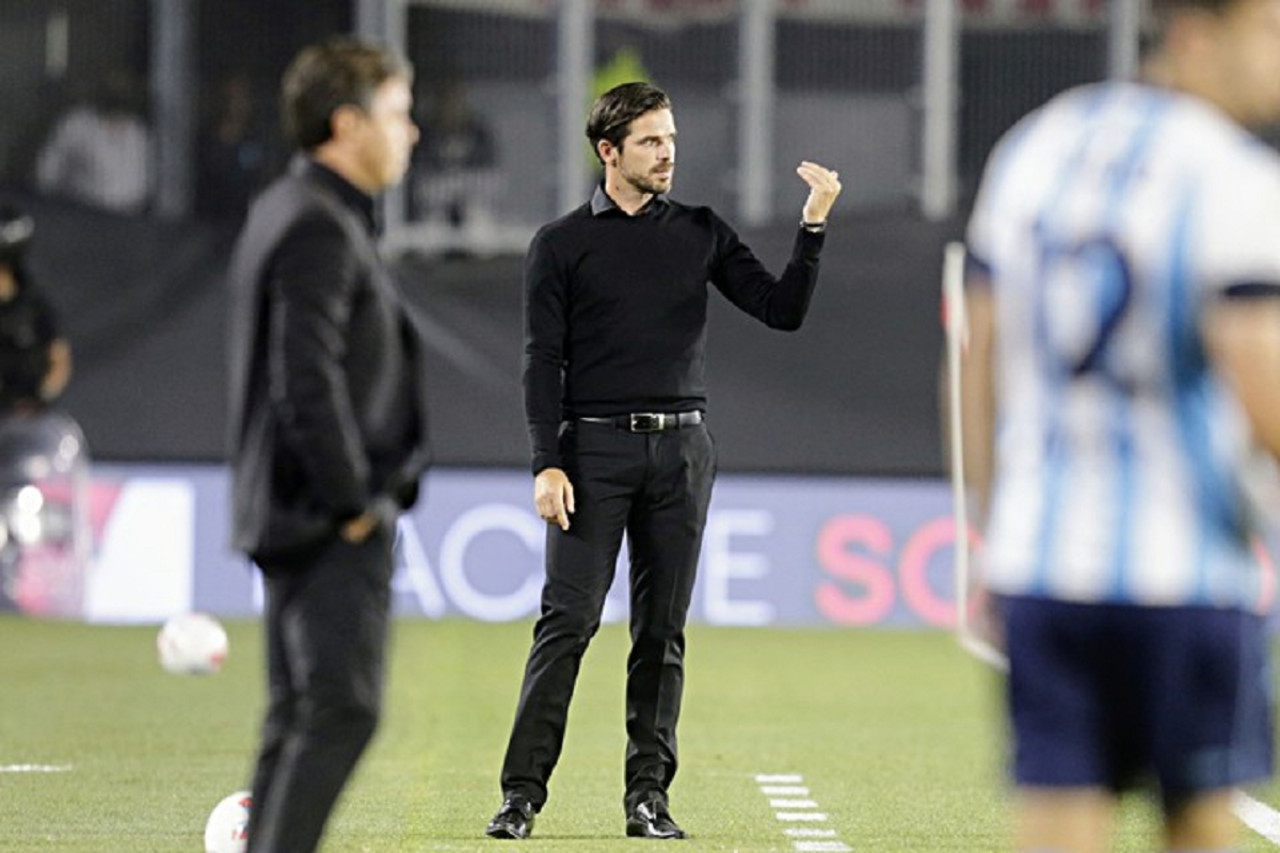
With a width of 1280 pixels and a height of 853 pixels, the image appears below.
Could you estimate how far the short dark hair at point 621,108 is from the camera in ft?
25.7

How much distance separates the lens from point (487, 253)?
1769 centimetres

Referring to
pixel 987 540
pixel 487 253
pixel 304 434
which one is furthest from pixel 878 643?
pixel 987 540

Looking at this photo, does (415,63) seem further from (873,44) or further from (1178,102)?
(1178,102)

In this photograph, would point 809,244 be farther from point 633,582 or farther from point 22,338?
point 22,338

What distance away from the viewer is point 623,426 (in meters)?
7.96

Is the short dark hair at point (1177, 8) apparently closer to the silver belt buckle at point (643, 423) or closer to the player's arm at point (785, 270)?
the player's arm at point (785, 270)

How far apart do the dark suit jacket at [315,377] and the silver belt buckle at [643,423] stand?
2.17 meters

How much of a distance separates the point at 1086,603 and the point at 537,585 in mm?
13215

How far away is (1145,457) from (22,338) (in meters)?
13.6

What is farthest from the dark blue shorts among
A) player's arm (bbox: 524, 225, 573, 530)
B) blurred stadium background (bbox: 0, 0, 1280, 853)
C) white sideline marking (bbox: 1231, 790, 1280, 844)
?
blurred stadium background (bbox: 0, 0, 1280, 853)

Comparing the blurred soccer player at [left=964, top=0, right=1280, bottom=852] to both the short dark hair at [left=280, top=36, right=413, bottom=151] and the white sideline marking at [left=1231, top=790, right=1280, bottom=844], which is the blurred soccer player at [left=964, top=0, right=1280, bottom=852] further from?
the white sideline marking at [left=1231, top=790, right=1280, bottom=844]

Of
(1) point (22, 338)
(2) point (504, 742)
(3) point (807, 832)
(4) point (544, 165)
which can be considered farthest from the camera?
(4) point (544, 165)

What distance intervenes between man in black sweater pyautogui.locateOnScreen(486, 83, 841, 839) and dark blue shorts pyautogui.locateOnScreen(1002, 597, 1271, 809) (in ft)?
13.3

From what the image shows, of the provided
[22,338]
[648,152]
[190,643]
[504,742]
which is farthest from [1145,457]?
[22,338]
